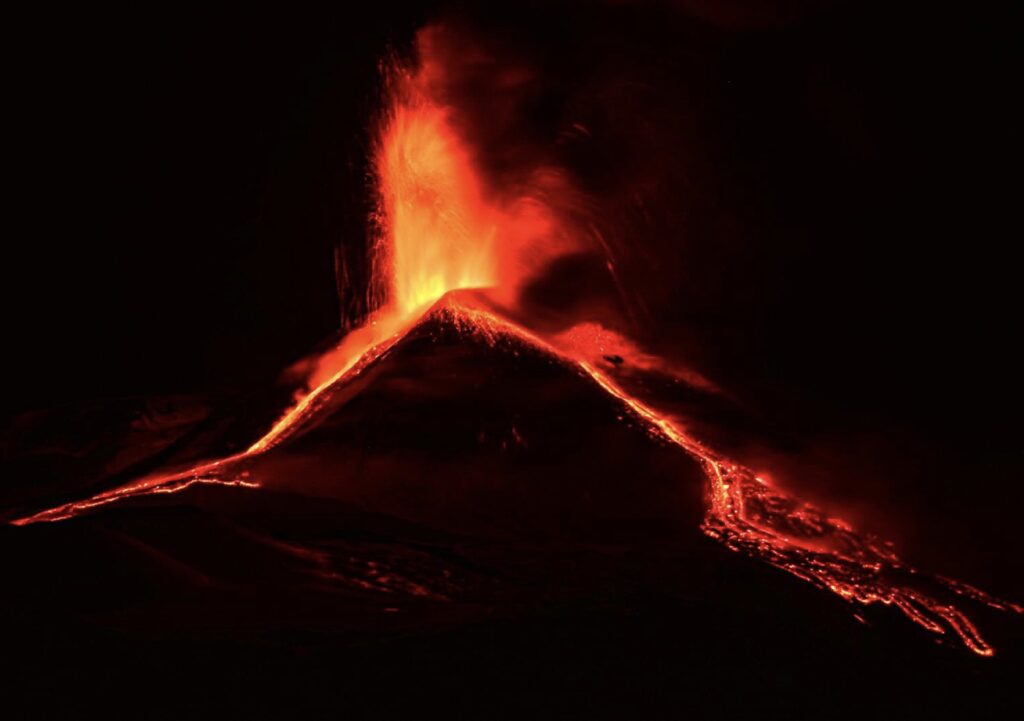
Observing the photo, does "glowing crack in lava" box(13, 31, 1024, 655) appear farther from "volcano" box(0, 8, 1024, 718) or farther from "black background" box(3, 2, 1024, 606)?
"black background" box(3, 2, 1024, 606)

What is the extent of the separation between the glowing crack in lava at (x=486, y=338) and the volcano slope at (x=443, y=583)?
2.4 inches

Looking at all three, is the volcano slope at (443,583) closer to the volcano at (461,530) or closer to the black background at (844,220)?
the volcano at (461,530)

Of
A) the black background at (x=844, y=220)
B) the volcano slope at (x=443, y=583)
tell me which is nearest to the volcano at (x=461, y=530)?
the volcano slope at (x=443, y=583)

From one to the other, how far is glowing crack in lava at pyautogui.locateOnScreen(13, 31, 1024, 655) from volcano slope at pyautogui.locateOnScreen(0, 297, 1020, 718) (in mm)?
61

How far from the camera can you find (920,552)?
3656 mm

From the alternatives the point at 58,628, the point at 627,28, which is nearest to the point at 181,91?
the point at 627,28

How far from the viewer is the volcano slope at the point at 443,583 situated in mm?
2539

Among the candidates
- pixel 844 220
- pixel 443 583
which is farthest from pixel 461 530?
pixel 844 220

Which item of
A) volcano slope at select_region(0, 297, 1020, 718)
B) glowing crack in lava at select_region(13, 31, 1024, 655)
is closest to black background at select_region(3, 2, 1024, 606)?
glowing crack in lava at select_region(13, 31, 1024, 655)

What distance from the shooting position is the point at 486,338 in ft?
13.6

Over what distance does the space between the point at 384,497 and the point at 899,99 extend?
265 centimetres

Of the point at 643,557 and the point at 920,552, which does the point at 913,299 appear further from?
the point at 643,557

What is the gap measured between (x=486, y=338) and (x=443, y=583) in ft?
4.06

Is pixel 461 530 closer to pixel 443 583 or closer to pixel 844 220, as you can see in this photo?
pixel 443 583
